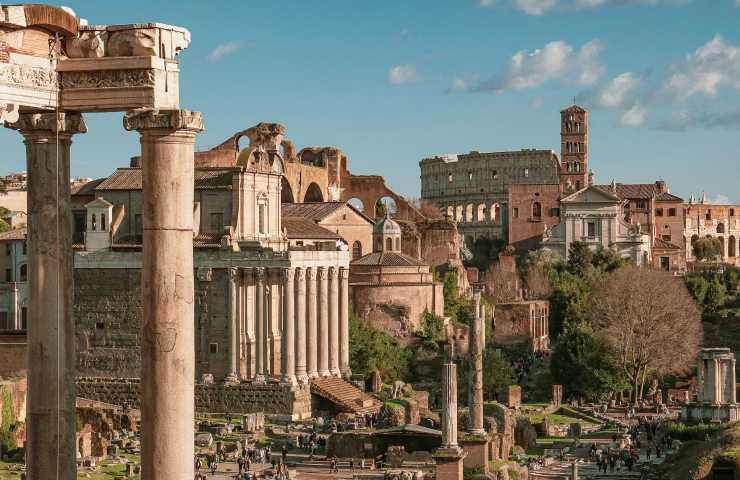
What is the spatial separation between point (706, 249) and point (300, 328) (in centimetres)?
6878

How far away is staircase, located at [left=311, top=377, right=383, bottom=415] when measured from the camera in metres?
49.9

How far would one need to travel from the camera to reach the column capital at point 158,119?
1230 cm

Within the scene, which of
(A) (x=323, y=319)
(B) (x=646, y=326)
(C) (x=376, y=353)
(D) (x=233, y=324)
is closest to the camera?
(D) (x=233, y=324)

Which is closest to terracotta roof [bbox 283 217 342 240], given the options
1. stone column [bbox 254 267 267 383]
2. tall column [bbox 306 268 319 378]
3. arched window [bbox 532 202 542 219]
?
tall column [bbox 306 268 319 378]

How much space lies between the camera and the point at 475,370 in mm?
43375

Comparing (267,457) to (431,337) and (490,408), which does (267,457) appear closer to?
(490,408)

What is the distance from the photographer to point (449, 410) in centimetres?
3828

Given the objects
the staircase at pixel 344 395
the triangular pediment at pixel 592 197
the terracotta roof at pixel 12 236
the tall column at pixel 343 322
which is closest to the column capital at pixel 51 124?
the staircase at pixel 344 395

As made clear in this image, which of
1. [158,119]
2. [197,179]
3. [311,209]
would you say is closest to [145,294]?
[158,119]

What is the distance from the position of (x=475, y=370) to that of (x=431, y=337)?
17.4 meters

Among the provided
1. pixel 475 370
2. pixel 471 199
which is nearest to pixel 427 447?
pixel 475 370

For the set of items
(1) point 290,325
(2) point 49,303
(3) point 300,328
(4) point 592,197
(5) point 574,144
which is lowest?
(3) point 300,328

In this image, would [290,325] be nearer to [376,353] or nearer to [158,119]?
[376,353]

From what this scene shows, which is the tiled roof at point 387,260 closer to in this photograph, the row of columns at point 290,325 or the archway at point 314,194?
the row of columns at point 290,325
